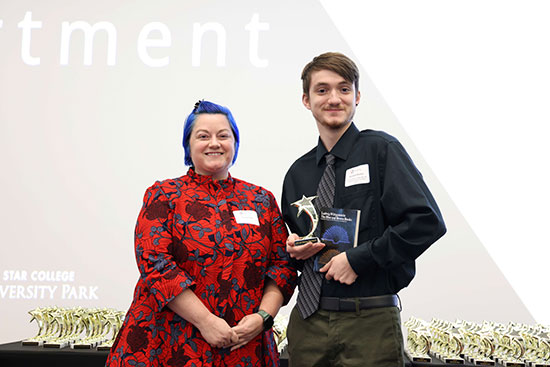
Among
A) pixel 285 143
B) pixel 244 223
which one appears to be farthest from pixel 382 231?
pixel 285 143

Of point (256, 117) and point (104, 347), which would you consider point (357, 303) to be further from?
point (256, 117)

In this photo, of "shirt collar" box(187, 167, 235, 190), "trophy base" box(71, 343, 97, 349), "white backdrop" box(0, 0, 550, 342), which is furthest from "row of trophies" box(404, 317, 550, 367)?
"trophy base" box(71, 343, 97, 349)

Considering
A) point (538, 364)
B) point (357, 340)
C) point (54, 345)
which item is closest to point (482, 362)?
point (538, 364)

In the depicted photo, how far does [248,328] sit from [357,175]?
635 mm

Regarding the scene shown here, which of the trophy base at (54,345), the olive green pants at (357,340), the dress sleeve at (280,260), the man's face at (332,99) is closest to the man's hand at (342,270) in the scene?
the olive green pants at (357,340)

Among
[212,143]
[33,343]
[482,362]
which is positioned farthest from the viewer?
[33,343]

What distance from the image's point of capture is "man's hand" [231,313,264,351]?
5.59 ft

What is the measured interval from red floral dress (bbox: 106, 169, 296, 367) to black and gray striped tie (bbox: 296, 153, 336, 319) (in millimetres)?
106

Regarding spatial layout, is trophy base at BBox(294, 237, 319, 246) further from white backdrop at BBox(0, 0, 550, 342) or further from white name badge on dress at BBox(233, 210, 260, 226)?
white backdrop at BBox(0, 0, 550, 342)

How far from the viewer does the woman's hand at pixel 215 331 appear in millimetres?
1653

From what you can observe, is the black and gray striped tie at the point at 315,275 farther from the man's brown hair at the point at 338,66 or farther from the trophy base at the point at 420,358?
the trophy base at the point at 420,358

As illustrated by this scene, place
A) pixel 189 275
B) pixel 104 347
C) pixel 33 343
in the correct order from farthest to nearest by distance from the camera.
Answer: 1. pixel 33 343
2. pixel 104 347
3. pixel 189 275

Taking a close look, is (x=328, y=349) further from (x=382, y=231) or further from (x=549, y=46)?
(x=549, y=46)

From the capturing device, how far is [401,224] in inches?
64.1
